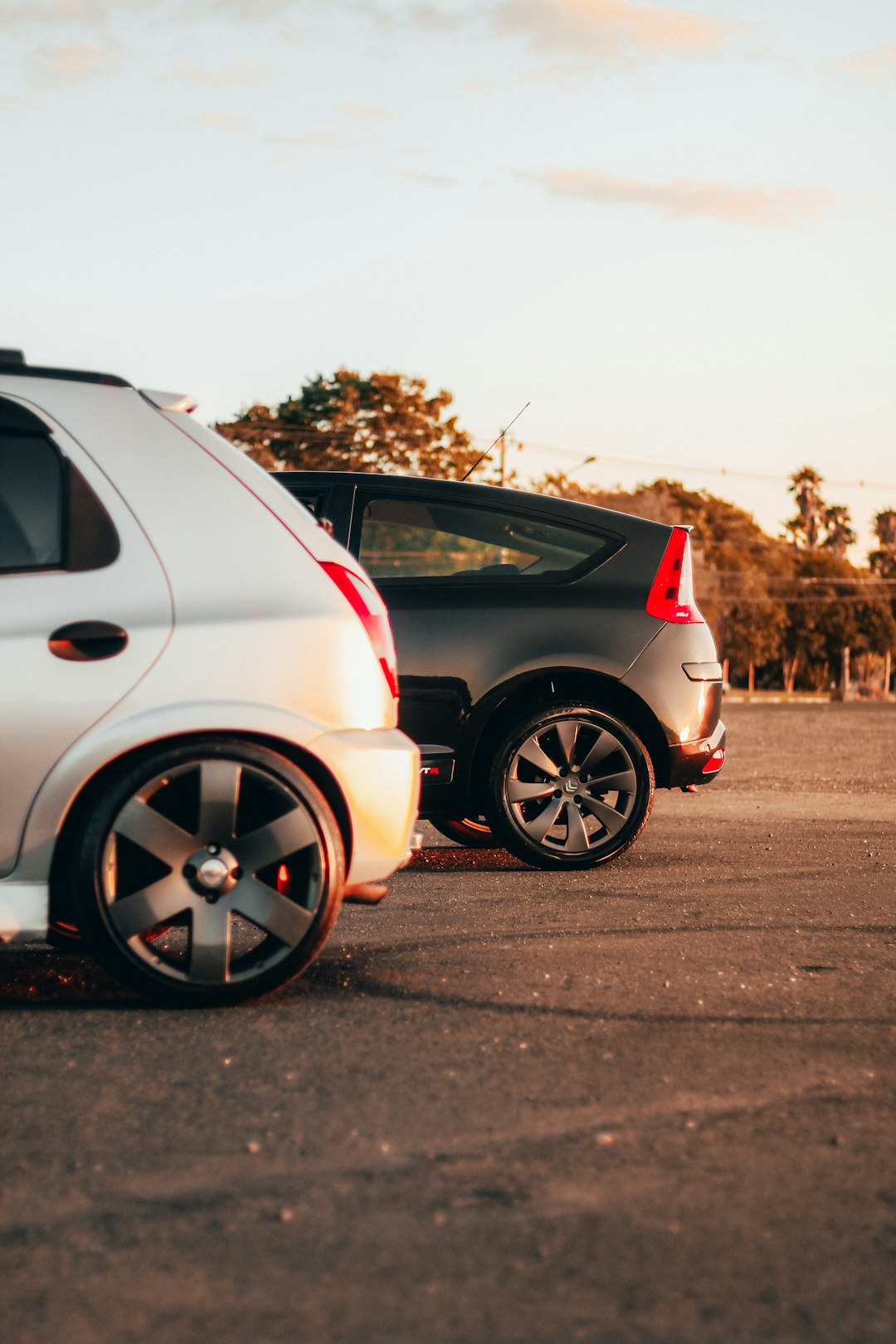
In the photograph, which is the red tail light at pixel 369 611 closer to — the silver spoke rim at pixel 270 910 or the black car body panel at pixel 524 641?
the silver spoke rim at pixel 270 910

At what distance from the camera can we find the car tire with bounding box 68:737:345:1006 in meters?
4.61

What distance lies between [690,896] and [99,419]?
3.31m

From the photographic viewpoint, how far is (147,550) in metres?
4.73

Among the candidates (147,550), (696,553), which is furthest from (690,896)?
(696,553)

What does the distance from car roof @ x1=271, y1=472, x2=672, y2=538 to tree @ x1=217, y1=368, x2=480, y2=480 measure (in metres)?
56.1

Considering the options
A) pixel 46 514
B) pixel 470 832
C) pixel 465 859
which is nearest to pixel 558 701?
pixel 465 859

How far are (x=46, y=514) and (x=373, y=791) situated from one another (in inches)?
49.5

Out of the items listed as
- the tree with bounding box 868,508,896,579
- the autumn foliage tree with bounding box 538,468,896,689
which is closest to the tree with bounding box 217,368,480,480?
the autumn foliage tree with bounding box 538,468,896,689

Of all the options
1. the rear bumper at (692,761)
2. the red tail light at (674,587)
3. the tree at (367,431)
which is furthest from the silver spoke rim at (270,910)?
the tree at (367,431)

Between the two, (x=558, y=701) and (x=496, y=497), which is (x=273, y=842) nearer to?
(x=558, y=701)

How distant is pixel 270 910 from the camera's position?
4664 mm

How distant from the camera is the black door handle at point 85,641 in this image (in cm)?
460

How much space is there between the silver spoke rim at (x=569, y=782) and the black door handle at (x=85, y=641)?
320 centimetres

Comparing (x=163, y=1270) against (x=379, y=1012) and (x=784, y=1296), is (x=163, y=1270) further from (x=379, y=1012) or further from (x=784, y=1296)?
(x=379, y=1012)
